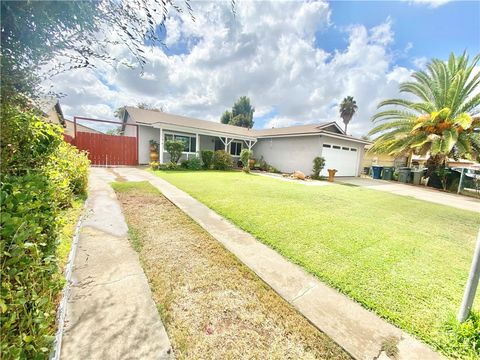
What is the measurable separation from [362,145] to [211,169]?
13.4 meters

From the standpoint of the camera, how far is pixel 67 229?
11.4ft

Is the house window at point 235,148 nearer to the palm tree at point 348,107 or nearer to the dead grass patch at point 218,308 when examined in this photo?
the dead grass patch at point 218,308

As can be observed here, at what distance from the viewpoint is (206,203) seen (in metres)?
5.98

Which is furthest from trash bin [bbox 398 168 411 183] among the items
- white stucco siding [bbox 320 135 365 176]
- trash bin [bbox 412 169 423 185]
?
white stucco siding [bbox 320 135 365 176]

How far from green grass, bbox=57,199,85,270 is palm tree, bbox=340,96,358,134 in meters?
41.3

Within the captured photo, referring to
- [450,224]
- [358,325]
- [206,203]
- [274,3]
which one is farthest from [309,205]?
[274,3]

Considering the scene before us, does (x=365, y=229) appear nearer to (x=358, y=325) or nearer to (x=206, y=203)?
(x=358, y=325)

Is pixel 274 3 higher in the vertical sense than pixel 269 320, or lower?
higher

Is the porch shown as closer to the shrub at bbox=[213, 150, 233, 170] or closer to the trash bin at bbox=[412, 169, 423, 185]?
the shrub at bbox=[213, 150, 233, 170]

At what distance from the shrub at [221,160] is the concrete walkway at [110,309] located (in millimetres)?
12174

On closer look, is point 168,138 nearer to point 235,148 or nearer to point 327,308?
point 235,148

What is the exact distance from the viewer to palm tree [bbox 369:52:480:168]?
11.7 meters

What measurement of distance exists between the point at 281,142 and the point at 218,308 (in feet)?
53.5

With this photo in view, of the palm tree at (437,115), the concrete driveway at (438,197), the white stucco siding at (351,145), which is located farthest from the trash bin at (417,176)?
the white stucco siding at (351,145)
